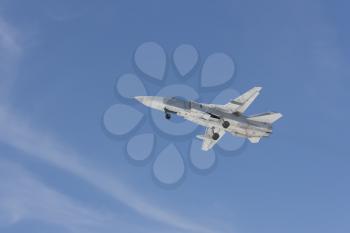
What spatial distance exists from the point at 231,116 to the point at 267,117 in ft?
19.5

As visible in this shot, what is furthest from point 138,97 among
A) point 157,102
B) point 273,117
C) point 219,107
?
point 273,117

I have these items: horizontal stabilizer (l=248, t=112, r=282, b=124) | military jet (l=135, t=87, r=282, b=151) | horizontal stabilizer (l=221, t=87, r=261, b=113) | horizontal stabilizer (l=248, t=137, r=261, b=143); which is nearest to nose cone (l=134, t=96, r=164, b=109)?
military jet (l=135, t=87, r=282, b=151)

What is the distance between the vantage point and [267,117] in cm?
13012

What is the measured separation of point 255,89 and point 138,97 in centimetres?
1857

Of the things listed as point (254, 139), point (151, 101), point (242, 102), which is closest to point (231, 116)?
point (242, 102)

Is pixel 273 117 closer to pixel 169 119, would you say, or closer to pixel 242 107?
pixel 242 107

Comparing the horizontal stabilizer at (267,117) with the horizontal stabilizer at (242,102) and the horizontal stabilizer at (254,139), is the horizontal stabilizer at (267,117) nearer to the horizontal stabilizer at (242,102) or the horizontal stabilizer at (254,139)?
the horizontal stabilizer at (242,102)

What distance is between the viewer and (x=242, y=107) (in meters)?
129

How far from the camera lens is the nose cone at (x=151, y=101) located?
123812mm

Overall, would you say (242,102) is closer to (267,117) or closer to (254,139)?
(267,117)

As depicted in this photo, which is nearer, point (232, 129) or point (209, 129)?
point (232, 129)

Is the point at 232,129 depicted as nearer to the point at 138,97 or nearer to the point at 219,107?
the point at 219,107

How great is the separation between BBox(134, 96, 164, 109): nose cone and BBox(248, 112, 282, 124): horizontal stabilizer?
15.7m

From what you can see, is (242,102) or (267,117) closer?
(242,102)
